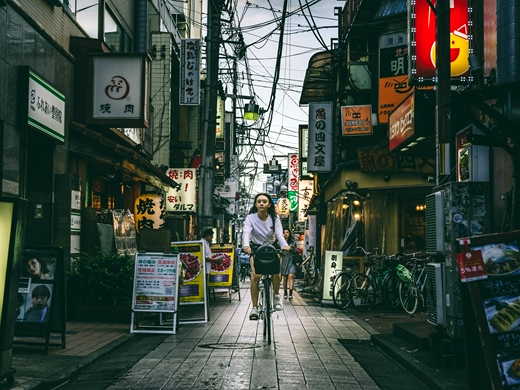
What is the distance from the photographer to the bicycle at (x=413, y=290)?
669 inches

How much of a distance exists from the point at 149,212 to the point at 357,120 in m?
7.08

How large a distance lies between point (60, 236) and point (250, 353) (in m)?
5.82

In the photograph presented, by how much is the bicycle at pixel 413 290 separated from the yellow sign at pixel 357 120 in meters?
6.14

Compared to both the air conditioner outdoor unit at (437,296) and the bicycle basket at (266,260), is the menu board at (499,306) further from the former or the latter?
the bicycle basket at (266,260)

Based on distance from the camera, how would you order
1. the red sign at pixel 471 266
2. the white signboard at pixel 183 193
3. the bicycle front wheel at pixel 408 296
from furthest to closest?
the white signboard at pixel 183 193 < the bicycle front wheel at pixel 408 296 < the red sign at pixel 471 266

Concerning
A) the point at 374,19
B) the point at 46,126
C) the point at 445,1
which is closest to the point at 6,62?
the point at 46,126

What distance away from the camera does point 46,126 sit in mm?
12547

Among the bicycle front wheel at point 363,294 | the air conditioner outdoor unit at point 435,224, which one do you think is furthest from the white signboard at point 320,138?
the air conditioner outdoor unit at point 435,224

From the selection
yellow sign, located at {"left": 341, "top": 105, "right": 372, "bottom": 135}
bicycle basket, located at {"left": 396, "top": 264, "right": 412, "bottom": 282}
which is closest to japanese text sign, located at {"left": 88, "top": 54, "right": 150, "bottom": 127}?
bicycle basket, located at {"left": 396, "top": 264, "right": 412, "bottom": 282}

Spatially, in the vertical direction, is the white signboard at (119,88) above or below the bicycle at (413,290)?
above

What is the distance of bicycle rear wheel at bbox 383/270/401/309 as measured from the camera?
17609mm

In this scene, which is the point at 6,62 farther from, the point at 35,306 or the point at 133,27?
the point at 133,27

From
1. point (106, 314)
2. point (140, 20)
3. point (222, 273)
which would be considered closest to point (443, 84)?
point (106, 314)

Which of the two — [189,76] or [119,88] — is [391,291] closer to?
[119,88]
